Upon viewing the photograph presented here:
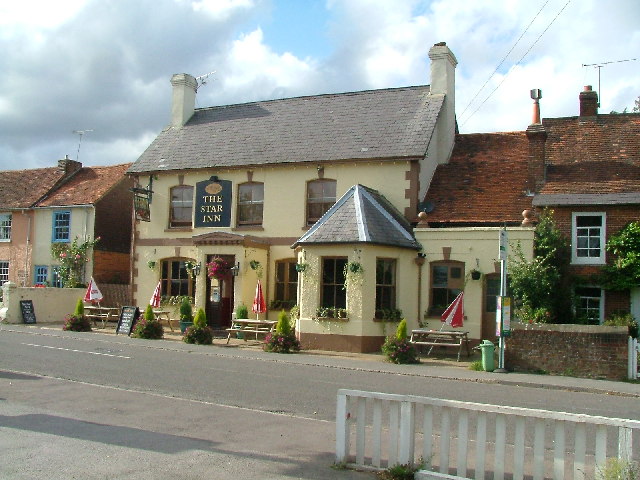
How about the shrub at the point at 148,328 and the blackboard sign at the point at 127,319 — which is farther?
the blackboard sign at the point at 127,319

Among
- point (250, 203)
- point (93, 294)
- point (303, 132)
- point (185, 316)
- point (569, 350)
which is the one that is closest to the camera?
point (569, 350)

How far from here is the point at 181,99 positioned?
29.8 m

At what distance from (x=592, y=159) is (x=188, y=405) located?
17.4m

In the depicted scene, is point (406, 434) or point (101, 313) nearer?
point (406, 434)

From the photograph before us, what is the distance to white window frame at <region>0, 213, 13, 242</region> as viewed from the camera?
3434 cm

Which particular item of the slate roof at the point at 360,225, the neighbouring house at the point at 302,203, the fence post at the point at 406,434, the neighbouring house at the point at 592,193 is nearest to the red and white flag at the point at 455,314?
the neighbouring house at the point at 302,203

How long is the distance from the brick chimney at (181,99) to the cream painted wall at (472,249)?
13199mm

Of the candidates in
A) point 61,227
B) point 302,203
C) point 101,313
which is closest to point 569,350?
point 302,203

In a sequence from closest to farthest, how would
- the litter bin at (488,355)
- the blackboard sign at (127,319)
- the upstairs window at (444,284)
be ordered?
the litter bin at (488,355) → the upstairs window at (444,284) → the blackboard sign at (127,319)

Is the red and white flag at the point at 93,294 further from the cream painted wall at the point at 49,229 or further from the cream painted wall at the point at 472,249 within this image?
the cream painted wall at the point at 472,249

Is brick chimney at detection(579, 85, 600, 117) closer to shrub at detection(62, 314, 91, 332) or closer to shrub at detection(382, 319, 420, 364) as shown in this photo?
shrub at detection(382, 319, 420, 364)

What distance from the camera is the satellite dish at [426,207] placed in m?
→ 23.0

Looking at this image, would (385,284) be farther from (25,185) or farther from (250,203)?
(25,185)

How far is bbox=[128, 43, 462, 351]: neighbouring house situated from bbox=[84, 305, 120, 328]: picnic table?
103 cm
